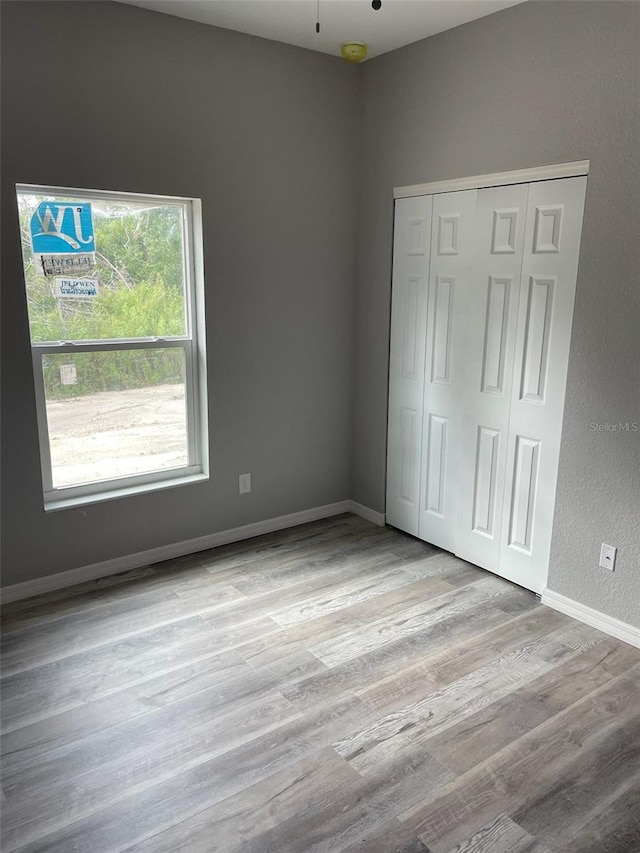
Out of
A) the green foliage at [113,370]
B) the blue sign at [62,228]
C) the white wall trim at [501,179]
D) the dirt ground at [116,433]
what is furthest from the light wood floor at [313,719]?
the white wall trim at [501,179]

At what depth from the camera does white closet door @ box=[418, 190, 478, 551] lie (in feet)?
10.6

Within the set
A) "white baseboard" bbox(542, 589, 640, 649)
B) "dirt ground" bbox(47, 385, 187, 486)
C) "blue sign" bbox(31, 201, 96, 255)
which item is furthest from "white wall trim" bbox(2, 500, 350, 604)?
"blue sign" bbox(31, 201, 96, 255)

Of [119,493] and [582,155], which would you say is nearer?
[582,155]

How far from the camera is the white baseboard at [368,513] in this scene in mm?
4004

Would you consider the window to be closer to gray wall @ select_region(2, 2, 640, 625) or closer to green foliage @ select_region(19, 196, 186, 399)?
green foliage @ select_region(19, 196, 186, 399)

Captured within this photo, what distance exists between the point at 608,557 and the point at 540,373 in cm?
87

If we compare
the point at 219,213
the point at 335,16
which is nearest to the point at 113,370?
the point at 219,213

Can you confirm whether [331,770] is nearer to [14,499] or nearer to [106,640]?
[106,640]

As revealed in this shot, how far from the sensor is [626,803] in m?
1.92

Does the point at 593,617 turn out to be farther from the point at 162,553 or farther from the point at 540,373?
the point at 162,553

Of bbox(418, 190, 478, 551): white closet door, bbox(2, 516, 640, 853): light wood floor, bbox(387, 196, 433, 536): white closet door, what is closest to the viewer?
bbox(2, 516, 640, 853): light wood floor

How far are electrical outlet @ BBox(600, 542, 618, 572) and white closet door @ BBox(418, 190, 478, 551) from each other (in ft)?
2.87

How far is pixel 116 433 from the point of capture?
10.8 ft

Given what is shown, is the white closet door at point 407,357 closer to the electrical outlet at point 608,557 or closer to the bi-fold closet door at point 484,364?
the bi-fold closet door at point 484,364
